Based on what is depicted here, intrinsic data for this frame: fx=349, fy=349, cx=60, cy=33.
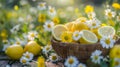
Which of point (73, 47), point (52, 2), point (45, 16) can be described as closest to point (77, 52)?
point (73, 47)

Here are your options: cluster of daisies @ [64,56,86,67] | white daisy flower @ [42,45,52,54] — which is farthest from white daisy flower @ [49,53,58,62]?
cluster of daisies @ [64,56,86,67]

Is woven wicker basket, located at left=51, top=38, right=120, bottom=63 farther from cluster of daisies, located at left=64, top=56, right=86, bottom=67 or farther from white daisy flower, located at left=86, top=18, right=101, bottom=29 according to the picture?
white daisy flower, located at left=86, top=18, right=101, bottom=29

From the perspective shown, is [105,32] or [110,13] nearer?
[105,32]

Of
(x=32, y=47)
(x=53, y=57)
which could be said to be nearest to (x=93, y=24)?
(x=53, y=57)

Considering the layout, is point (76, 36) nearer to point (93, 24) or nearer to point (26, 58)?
Answer: point (93, 24)

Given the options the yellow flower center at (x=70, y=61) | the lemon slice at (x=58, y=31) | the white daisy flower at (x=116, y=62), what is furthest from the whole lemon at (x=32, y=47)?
the white daisy flower at (x=116, y=62)

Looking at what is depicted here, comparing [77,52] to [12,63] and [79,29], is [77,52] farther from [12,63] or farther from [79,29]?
[12,63]
